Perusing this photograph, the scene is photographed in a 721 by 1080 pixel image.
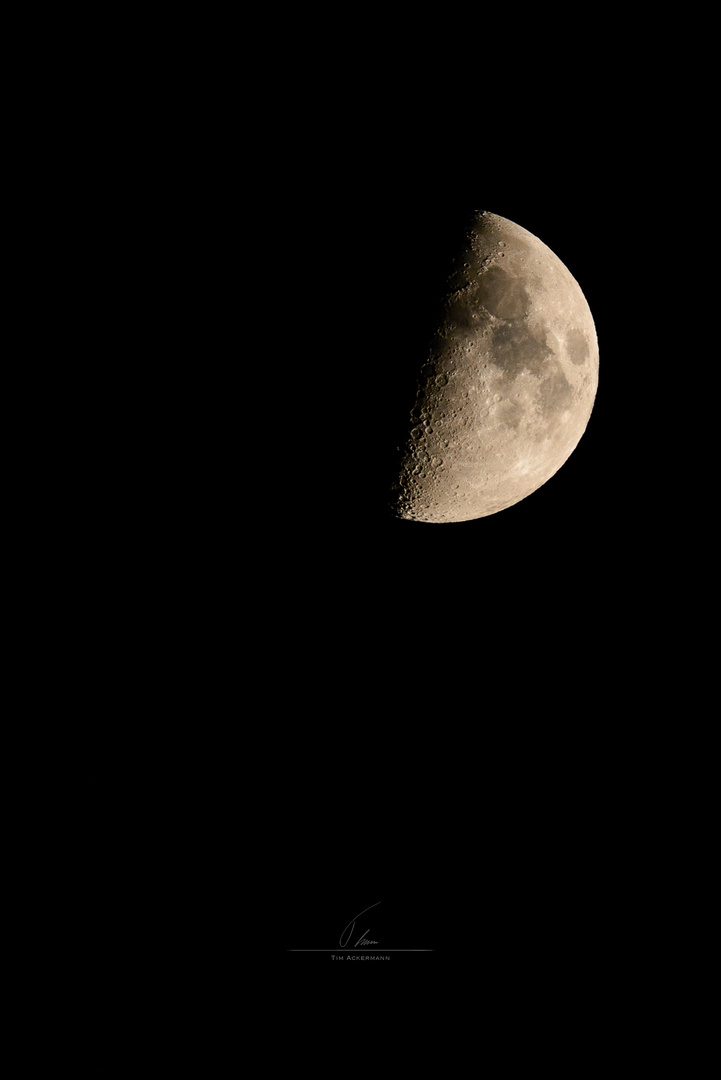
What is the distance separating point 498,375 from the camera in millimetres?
2148

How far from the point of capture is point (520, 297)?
7.20 feet

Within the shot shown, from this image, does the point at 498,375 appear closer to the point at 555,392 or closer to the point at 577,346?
the point at 555,392

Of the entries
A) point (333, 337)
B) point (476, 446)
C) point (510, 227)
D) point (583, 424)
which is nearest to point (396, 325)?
point (333, 337)

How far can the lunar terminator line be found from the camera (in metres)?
2.15

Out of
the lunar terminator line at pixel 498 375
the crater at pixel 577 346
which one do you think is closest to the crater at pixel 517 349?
the lunar terminator line at pixel 498 375

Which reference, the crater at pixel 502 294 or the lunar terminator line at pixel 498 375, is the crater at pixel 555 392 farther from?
the crater at pixel 502 294

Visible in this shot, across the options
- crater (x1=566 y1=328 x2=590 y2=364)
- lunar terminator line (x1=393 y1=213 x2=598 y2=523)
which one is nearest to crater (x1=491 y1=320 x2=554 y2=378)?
lunar terminator line (x1=393 y1=213 x2=598 y2=523)

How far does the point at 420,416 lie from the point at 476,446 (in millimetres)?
235

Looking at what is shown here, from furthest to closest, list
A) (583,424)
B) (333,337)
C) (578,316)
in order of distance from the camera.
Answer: (583,424) < (578,316) < (333,337)

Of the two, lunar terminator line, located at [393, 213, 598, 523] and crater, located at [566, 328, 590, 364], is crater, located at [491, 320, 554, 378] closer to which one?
lunar terminator line, located at [393, 213, 598, 523]

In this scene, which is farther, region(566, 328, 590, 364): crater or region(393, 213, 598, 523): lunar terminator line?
region(566, 328, 590, 364): crater

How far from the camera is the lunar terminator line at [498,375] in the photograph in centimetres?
215

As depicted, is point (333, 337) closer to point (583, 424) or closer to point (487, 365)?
point (487, 365)

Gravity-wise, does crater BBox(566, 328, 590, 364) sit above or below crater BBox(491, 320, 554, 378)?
above
